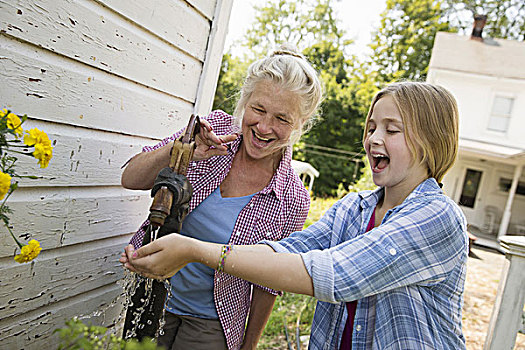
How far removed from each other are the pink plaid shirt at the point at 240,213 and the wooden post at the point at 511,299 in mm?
1192

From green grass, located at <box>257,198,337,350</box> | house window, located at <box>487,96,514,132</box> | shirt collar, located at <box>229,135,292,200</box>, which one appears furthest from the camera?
house window, located at <box>487,96,514,132</box>

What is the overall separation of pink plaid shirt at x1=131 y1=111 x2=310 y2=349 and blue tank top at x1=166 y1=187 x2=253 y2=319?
35mm

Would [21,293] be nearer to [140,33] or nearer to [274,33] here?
[140,33]

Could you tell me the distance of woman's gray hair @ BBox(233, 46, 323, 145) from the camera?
1.89 metres

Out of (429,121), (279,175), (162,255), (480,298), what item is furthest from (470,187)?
(162,255)

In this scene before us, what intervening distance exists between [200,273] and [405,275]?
2.97 feet

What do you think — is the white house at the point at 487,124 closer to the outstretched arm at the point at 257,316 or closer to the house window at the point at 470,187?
the house window at the point at 470,187

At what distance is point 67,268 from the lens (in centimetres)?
187

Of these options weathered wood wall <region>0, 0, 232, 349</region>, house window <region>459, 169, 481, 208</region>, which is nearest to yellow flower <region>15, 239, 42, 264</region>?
weathered wood wall <region>0, 0, 232, 349</region>

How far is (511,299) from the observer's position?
2.34m

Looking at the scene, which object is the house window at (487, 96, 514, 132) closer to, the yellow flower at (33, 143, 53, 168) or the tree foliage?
the tree foliage

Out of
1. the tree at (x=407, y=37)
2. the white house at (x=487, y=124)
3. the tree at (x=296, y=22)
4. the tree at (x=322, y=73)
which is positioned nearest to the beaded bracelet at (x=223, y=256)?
the white house at (x=487, y=124)

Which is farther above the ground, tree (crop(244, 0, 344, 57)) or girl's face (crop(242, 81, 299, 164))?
tree (crop(244, 0, 344, 57))

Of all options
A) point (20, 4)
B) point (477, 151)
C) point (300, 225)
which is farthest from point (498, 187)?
point (20, 4)
